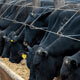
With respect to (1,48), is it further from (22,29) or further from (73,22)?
(73,22)

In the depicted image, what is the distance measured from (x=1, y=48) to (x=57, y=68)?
3434mm

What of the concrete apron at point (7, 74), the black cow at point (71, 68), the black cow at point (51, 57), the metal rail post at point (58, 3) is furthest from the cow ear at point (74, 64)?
the metal rail post at point (58, 3)

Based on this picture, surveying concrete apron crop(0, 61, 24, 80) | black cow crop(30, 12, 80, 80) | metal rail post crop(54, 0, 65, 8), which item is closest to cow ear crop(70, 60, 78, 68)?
concrete apron crop(0, 61, 24, 80)

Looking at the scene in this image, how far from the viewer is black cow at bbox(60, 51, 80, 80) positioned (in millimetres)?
4117

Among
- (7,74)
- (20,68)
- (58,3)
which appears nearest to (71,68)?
(7,74)

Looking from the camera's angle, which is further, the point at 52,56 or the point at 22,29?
the point at 22,29

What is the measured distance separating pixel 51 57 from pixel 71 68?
105 centimetres

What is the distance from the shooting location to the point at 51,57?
17.1 ft

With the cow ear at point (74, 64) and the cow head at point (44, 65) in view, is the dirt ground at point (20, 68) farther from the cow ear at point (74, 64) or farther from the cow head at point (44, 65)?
the cow ear at point (74, 64)

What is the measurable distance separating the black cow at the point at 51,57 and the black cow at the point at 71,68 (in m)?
0.88

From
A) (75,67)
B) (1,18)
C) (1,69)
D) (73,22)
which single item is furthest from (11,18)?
(75,67)

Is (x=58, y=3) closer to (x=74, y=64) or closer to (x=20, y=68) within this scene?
(x=20, y=68)

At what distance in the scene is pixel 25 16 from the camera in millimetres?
8297

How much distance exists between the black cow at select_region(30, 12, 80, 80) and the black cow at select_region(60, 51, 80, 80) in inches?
34.8
